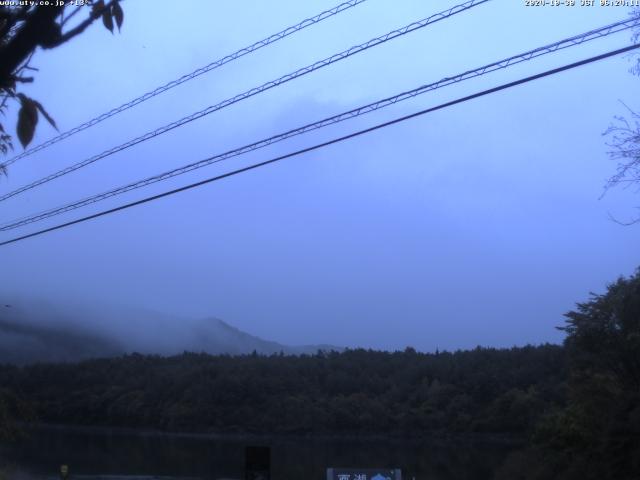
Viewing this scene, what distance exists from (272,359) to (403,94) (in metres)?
107

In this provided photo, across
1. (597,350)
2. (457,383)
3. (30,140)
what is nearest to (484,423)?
(457,383)

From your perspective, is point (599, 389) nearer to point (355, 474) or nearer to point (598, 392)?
point (598, 392)

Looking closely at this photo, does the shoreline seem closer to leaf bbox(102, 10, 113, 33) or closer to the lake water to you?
the lake water

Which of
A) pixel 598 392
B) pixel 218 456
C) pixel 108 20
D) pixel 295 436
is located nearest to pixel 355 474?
pixel 108 20

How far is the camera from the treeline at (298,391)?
90.5 metres

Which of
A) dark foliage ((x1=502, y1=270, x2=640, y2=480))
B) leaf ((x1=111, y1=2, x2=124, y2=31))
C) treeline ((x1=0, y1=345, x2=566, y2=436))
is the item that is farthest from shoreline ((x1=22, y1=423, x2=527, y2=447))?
leaf ((x1=111, y1=2, x2=124, y2=31))

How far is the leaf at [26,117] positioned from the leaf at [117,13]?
A: 0.60 m

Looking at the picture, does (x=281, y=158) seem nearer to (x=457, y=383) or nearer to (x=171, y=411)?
(x=457, y=383)

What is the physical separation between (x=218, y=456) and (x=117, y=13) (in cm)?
6237

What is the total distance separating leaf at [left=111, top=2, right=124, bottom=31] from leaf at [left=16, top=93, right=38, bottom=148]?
1.97 feet

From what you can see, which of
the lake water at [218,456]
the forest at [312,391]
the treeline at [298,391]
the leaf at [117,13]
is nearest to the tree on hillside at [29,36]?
the leaf at [117,13]

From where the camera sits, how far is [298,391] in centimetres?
10594

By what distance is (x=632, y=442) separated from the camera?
2294 cm

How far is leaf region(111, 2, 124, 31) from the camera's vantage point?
388 centimetres
